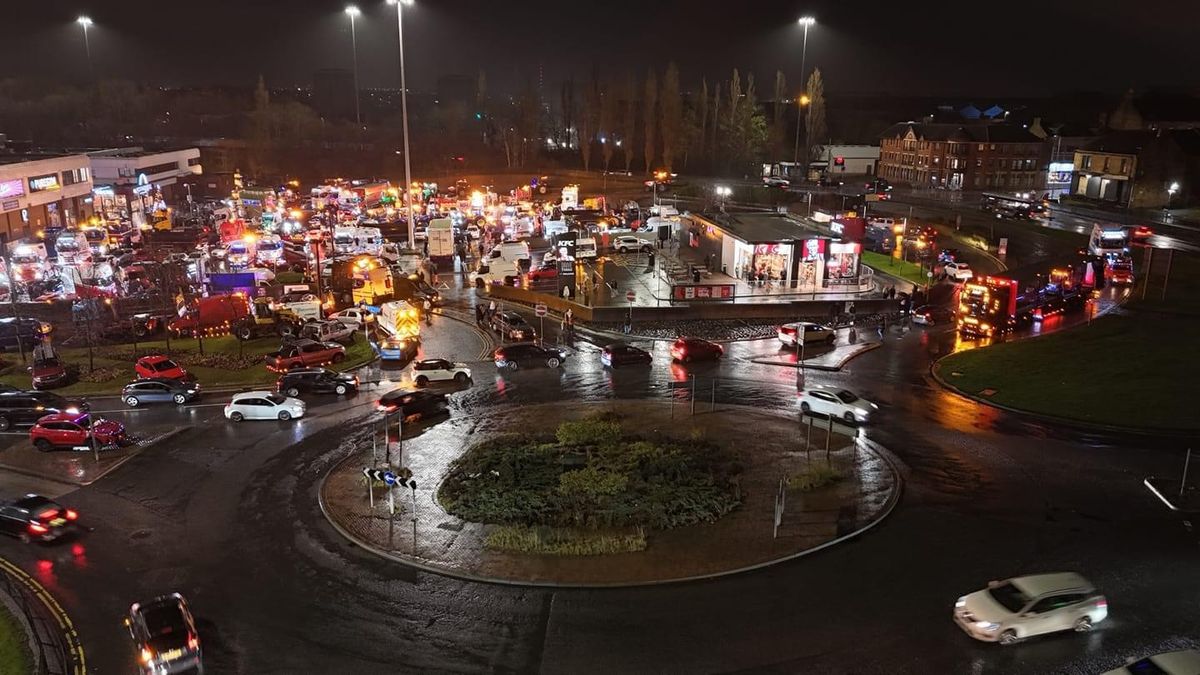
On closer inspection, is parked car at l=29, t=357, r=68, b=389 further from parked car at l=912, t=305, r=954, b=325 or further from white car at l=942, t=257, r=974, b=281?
white car at l=942, t=257, r=974, b=281

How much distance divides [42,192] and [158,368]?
52748 mm

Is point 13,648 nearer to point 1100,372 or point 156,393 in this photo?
point 156,393

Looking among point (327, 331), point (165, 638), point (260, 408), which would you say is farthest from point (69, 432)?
point (165, 638)

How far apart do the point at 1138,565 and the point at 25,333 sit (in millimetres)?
42359

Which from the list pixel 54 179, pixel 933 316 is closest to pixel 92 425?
pixel 933 316

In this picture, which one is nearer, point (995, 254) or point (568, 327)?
point (568, 327)

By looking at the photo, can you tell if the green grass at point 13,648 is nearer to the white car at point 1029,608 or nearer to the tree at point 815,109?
the white car at point 1029,608

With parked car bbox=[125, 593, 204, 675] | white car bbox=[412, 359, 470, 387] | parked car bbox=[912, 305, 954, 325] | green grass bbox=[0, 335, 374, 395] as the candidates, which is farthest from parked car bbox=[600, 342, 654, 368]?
parked car bbox=[125, 593, 204, 675]

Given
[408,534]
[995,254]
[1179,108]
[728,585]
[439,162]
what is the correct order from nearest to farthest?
[728,585] → [408,534] → [995,254] → [1179,108] → [439,162]

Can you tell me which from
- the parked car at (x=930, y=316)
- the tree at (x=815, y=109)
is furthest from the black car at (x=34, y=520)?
the tree at (x=815, y=109)

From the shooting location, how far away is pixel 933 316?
39688mm

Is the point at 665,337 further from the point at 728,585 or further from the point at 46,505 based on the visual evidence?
the point at 46,505

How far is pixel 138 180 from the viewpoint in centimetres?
8150

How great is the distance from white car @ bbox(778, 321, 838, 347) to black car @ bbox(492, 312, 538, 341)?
38.0 ft
